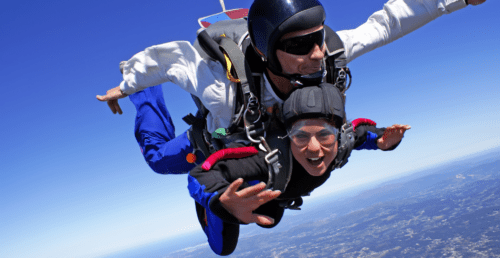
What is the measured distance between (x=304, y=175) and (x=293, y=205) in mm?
414

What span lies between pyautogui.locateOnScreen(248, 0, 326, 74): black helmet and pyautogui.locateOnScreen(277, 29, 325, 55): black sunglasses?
0.05 m

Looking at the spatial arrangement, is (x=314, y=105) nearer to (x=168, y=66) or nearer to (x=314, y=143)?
(x=314, y=143)

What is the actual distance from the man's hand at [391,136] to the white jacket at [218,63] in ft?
2.24

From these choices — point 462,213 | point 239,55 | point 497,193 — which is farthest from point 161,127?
point 497,193

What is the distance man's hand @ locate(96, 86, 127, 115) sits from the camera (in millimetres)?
2662

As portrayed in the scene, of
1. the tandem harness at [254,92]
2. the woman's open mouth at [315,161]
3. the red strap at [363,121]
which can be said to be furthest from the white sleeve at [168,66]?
the red strap at [363,121]

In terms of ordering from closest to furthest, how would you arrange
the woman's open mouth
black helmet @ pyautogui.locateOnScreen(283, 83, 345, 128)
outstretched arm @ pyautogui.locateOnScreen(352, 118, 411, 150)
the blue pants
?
black helmet @ pyautogui.locateOnScreen(283, 83, 345, 128)
the woman's open mouth
outstretched arm @ pyautogui.locateOnScreen(352, 118, 411, 150)
the blue pants

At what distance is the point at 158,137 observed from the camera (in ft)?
11.3

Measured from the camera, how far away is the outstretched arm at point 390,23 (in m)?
2.21

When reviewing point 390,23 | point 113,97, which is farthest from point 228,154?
point 390,23

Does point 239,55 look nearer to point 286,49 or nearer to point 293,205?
point 286,49

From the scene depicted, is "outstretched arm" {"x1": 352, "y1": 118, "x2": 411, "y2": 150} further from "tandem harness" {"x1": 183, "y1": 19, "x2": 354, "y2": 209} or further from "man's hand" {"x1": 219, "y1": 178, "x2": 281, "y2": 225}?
"man's hand" {"x1": 219, "y1": 178, "x2": 281, "y2": 225}

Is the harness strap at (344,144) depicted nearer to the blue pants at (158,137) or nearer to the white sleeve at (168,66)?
the white sleeve at (168,66)

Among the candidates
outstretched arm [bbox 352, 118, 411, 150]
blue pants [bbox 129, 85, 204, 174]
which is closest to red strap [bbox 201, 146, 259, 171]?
outstretched arm [bbox 352, 118, 411, 150]
